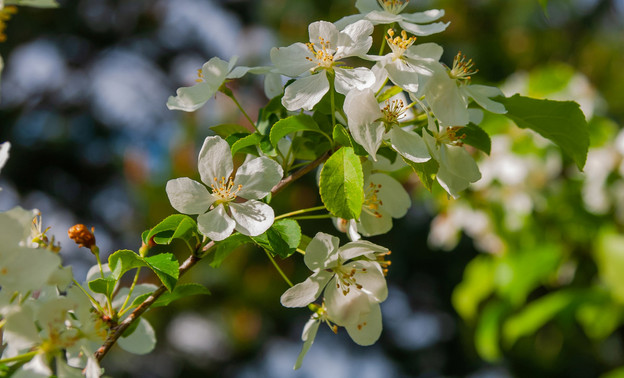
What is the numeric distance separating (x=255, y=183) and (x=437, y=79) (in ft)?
0.88

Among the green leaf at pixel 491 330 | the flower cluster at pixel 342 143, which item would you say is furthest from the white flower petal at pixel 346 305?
the green leaf at pixel 491 330

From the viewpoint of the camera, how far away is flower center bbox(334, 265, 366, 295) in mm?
835

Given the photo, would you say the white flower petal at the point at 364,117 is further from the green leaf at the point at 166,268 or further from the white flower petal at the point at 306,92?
the green leaf at the point at 166,268

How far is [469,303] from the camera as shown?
2.67 m

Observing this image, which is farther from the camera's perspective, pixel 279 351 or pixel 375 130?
→ pixel 279 351

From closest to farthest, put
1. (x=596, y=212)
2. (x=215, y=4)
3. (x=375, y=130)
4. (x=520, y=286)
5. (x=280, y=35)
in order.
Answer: (x=375, y=130) < (x=520, y=286) < (x=596, y=212) < (x=280, y=35) < (x=215, y=4)

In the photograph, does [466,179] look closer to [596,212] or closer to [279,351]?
[596,212]

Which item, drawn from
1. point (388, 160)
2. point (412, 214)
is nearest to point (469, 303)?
point (388, 160)

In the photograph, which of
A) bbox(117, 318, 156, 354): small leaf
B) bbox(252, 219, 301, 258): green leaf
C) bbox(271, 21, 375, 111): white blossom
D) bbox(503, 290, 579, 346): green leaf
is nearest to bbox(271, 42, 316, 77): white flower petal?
bbox(271, 21, 375, 111): white blossom

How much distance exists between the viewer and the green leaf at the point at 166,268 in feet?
2.37

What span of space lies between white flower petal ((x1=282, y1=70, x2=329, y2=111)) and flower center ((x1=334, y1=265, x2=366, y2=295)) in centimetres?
23

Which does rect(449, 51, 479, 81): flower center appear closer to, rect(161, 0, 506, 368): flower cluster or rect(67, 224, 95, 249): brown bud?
rect(161, 0, 506, 368): flower cluster

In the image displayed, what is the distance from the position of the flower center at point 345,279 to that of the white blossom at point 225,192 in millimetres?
135

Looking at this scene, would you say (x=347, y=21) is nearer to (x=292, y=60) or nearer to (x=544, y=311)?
(x=292, y=60)
